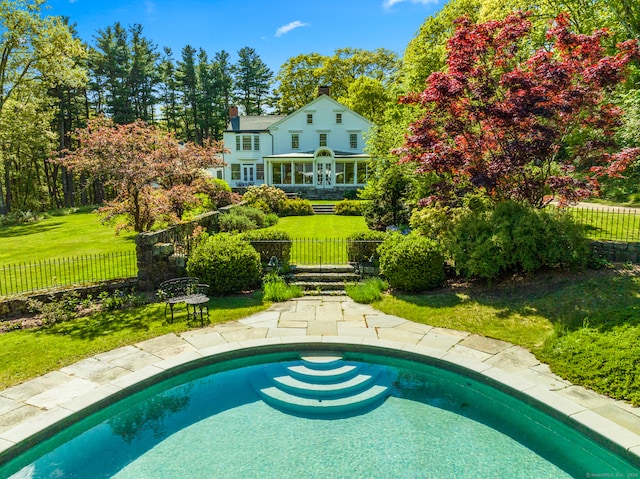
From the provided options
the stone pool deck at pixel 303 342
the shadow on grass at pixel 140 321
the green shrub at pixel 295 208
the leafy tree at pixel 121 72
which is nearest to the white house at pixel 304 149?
the green shrub at pixel 295 208

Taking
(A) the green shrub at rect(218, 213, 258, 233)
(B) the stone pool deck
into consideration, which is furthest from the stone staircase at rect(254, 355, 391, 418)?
(A) the green shrub at rect(218, 213, 258, 233)

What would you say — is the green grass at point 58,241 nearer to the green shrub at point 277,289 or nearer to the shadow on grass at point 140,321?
the shadow on grass at point 140,321

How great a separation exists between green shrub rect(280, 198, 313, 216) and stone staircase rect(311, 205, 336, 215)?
43.5 inches

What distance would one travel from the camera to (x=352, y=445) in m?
5.82

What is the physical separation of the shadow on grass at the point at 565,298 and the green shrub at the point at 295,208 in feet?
56.2

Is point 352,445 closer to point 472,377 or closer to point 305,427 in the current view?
point 305,427

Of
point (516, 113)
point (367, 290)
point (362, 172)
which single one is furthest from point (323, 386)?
point (362, 172)

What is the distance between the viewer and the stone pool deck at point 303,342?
18.9ft

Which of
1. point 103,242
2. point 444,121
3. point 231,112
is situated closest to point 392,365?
point 444,121

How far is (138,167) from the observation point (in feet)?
40.7

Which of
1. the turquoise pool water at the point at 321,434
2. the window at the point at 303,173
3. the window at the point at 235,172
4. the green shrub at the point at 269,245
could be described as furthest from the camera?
the window at the point at 235,172

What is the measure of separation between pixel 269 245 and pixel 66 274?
638 cm

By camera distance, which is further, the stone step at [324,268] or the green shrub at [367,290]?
the stone step at [324,268]

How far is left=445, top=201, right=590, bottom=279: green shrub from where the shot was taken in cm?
1062
